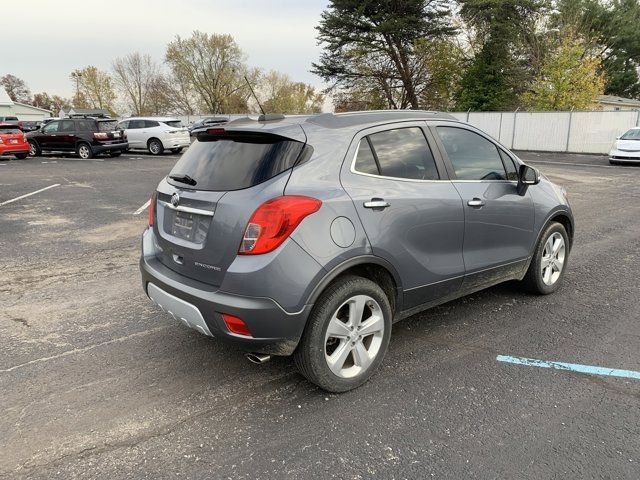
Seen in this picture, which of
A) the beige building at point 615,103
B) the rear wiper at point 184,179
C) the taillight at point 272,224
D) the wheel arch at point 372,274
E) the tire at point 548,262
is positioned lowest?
the tire at point 548,262

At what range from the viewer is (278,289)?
2.62 metres

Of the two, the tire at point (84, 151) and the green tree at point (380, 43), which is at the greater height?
the green tree at point (380, 43)

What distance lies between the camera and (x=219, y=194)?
2850mm

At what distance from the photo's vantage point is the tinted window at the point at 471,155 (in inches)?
144

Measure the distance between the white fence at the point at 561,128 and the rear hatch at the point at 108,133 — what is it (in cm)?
1523

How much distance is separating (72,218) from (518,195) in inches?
290

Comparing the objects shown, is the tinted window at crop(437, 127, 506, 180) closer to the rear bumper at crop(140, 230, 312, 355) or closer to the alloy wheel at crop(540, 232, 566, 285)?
the alloy wheel at crop(540, 232, 566, 285)

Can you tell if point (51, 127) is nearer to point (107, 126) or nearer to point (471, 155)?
point (107, 126)

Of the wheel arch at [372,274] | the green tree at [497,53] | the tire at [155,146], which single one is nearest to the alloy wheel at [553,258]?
the wheel arch at [372,274]

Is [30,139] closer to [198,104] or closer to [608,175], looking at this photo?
[608,175]

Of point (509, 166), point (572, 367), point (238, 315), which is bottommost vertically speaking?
point (572, 367)

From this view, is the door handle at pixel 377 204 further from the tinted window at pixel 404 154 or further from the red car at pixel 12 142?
the red car at pixel 12 142

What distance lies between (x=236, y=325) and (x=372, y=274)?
0.97m

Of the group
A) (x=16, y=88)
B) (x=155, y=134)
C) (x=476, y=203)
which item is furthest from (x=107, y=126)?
(x=16, y=88)
